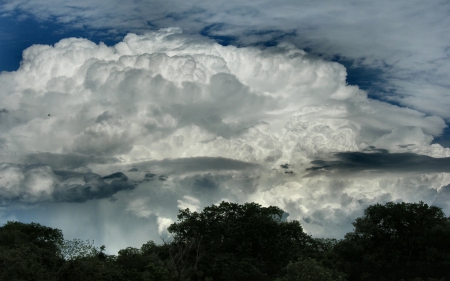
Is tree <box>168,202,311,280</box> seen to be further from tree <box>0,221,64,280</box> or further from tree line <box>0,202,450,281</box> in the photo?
tree <box>0,221,64,280</box>

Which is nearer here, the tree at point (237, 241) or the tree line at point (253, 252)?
the tree line at point (253, 252)

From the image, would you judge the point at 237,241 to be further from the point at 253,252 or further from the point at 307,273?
the point at 307,273

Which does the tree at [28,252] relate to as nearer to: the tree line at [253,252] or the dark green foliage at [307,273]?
the tree line at [253,252]

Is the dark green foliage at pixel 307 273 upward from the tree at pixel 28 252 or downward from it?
upward

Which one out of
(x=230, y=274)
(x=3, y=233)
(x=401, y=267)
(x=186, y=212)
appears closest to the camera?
(x=401, y=267)

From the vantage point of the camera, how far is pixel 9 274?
58.5 m

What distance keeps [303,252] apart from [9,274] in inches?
1891

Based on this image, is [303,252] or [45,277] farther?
[303,252]

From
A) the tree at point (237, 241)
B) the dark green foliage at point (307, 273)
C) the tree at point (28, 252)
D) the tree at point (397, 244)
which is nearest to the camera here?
the dark green foliage at point (307, 273)

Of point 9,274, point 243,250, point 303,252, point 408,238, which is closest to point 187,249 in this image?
point 243,250

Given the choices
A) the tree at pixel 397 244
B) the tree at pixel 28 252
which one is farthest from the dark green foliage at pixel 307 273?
the tree at pixel 28 252

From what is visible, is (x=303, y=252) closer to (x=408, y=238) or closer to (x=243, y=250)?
(x=243, y=250)

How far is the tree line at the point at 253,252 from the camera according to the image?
62.8m

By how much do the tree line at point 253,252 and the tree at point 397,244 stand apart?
0.43 feet
